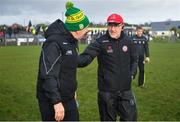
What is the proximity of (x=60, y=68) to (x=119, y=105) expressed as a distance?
2.42m

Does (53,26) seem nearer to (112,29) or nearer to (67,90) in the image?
(67,90)

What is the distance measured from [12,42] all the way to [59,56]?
6054 centimetres

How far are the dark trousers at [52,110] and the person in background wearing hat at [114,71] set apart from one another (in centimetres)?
177

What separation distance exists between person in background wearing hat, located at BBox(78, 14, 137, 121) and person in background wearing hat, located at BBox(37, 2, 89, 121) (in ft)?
5.85

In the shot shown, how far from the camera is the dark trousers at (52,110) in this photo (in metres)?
6.04

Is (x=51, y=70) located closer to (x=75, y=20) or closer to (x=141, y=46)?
(x=75, y=20)

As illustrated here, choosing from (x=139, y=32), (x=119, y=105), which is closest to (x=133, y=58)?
(x=119, y=105)

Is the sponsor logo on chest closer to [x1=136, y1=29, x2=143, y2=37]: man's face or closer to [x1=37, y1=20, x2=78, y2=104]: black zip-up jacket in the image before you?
[x1=37, y1=20, x2=78, y2=104]: black zip-up jacket

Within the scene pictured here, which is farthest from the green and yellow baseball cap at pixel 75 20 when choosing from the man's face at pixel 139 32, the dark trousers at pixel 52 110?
the man's face at pixel 139 32

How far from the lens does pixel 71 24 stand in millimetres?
6113

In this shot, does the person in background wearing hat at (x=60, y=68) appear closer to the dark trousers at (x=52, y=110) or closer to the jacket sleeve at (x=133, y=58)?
the dark trousers at (x=52, y=110)

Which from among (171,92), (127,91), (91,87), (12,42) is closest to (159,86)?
(171,92)

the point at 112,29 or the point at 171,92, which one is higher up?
the point at 112,29

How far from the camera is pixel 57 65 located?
5848mm
